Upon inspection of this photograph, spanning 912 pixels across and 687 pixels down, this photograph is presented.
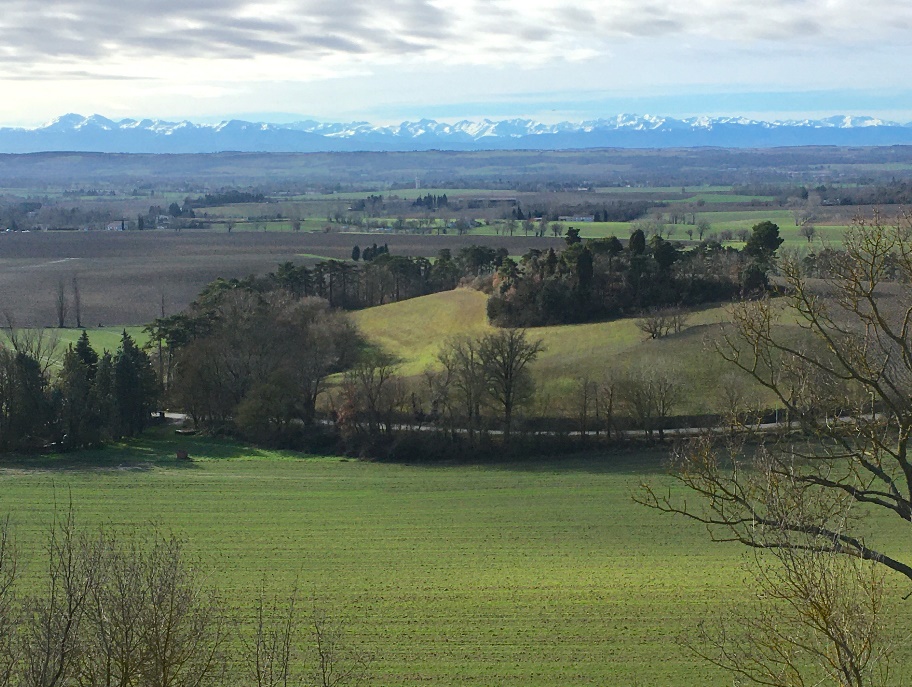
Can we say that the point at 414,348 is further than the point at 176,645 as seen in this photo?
Yes

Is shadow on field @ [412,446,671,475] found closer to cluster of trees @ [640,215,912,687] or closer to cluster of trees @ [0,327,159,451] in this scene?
cluster of trees @ [0,327,159,451]

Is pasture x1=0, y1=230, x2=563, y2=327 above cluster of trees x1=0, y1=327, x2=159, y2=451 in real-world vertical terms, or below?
above

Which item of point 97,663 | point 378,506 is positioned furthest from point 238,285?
point 97,663

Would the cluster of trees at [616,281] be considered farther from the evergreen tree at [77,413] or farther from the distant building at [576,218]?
the distant building at [576,218]

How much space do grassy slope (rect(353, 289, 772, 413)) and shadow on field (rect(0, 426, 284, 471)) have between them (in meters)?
11.2

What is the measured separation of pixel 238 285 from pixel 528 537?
3664 cm

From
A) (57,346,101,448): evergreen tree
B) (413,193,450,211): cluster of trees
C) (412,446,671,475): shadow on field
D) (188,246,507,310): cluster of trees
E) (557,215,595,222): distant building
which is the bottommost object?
(412,446,671,475): shadow on field

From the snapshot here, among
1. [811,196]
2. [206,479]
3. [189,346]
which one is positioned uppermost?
[811,196]

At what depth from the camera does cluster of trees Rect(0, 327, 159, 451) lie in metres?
41.5

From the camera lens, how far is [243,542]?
1104 inches

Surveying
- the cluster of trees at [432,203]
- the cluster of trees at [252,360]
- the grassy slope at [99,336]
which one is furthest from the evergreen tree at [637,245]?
the cluster of trees at [432,203]

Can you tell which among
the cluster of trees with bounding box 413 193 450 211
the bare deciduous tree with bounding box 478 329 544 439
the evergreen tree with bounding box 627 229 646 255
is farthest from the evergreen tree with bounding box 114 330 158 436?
the cluster of trees with bounding box 413 193 450 211

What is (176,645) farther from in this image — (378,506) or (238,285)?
(238,285)

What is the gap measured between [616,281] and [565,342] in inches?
269
